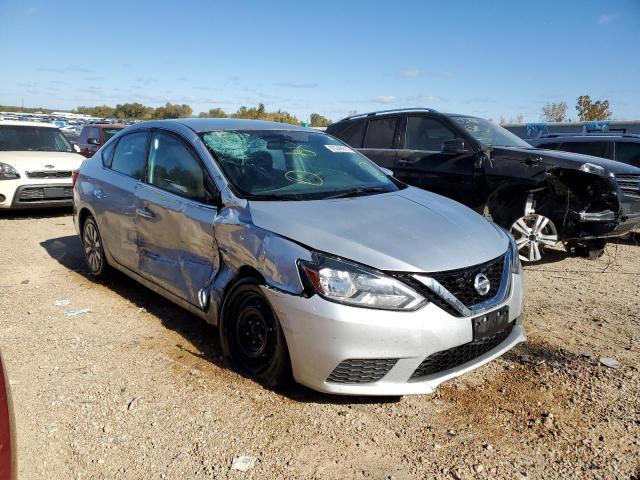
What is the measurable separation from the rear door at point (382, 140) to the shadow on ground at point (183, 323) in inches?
147

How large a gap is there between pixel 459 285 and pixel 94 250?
13.0 feet

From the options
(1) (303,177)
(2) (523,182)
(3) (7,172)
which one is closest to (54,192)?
(3) (7,172)

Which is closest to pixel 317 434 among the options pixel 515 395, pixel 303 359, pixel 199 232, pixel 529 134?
pixel 303 359

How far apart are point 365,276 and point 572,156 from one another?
451 centimetres

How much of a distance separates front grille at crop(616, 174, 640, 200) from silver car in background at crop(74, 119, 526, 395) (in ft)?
12.1

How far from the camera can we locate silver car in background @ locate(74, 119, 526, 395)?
107 inches

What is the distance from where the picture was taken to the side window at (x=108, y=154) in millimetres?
5098

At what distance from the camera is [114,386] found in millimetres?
3238

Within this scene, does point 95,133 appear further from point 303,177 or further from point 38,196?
point 303,177

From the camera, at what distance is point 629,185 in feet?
21.6

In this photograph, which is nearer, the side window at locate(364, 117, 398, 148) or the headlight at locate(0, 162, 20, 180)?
the side window at locate(364, 117, 398, 148)

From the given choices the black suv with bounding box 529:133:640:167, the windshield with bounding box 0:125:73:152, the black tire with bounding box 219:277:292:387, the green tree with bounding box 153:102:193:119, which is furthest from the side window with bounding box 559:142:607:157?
the green tree with bounding box 153:102:193:119

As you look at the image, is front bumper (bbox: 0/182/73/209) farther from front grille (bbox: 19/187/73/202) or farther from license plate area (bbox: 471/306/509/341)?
license plate area (bbox: 471/306/509/341)

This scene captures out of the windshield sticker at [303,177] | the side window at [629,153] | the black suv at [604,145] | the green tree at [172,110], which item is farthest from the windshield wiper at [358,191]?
the green tree at [172,110]
